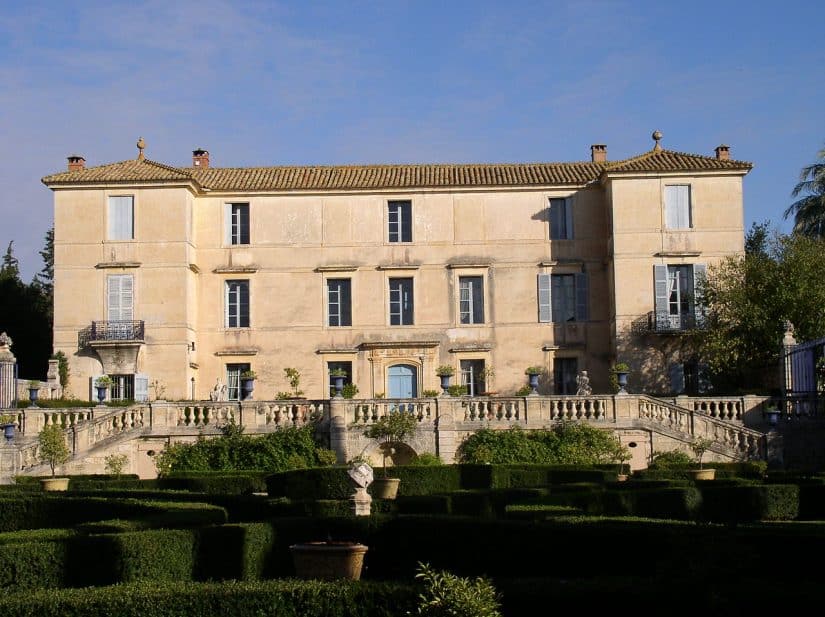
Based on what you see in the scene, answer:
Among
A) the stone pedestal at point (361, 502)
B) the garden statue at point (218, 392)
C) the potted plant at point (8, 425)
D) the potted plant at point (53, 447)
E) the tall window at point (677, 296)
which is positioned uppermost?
the tall window at point (677, 296)

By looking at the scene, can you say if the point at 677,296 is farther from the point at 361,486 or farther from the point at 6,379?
the point at 361,486

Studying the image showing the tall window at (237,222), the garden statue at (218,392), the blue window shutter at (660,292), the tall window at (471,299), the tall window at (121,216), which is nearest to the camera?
the garden statue at (218,392)

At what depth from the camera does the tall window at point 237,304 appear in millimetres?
42312

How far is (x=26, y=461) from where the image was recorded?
3103 cm

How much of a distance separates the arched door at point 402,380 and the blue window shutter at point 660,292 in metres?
8.06

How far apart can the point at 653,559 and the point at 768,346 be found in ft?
85.2

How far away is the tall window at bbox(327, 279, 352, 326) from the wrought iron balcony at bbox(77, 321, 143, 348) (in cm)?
618

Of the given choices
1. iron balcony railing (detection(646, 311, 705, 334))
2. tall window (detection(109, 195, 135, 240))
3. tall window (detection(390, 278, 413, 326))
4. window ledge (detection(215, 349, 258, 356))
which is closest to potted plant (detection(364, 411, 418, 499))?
tall window (detection(390, 278, 413, 326))

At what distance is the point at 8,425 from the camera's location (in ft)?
103

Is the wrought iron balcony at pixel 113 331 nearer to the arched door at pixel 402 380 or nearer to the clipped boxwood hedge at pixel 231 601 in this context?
the arched door at pixel 402 380

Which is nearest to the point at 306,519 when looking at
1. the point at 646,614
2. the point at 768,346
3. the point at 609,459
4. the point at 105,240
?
the point at 646,614

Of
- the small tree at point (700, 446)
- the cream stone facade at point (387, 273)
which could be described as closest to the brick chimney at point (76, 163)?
the cream stone facade at point (387, 273)

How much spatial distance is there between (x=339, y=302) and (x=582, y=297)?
8.04 m

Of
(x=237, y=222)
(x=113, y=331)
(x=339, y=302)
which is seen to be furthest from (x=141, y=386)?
(x=339, y=302)
